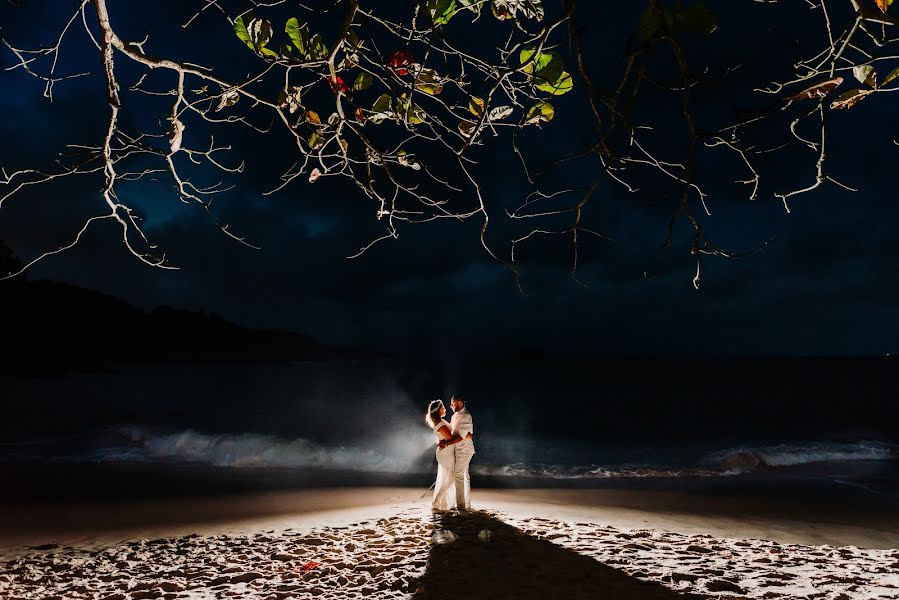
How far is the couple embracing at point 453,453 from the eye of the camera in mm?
7910

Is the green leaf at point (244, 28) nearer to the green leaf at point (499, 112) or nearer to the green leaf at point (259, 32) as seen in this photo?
the green leaf at point (259, 32)

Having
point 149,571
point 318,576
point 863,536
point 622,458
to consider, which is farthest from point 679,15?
point 622,458

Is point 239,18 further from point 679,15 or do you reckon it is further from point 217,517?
point 217,517

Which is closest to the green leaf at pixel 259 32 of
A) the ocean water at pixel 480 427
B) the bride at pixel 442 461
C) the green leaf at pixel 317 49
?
the green leaf at pixel 317 49

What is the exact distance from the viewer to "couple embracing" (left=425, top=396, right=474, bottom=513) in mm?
7910

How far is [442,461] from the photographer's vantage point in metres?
8.05

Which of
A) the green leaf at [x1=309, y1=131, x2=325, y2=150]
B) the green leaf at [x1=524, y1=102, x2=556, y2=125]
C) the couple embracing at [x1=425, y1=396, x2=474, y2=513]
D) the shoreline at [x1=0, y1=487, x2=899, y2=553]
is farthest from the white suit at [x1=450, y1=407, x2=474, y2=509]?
the green leaf at [x1=524, y1=102, x2=556, y2=125]

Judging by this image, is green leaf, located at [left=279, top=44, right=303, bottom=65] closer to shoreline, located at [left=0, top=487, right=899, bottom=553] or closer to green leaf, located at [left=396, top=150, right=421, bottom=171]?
green leaf, located at [left=396, top=150, right=421, bottom=171]

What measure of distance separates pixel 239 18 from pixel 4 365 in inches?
2239

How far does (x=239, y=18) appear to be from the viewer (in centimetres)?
195

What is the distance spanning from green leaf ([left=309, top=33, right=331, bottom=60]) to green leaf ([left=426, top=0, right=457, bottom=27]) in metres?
0.45

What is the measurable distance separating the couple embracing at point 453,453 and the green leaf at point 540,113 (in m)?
6.04

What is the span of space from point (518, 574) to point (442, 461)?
2.43m

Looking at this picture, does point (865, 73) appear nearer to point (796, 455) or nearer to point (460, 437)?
point (460, 437)
